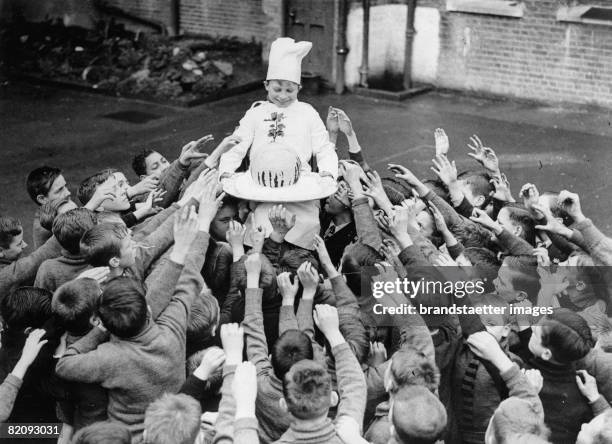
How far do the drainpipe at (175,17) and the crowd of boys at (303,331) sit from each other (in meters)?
10.4

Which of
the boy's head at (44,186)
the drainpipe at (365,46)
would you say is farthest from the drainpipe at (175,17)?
the boy's head at (44,186)

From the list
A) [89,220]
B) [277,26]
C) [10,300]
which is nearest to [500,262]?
[89,220]

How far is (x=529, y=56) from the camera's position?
12.2 m

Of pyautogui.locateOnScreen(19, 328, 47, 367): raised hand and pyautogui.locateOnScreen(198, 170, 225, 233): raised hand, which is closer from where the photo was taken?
pyautogui.locateOnScreen(19, 328, 47, 367): raised hand

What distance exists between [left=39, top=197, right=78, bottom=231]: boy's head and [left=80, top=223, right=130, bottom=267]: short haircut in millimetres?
1021

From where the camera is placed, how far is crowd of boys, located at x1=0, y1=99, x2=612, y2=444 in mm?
3287

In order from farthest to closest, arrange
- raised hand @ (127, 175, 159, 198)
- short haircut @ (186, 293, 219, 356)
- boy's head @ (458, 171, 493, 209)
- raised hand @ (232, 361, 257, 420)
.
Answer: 1. boy's head @ (458, 171, 493, 209)
2. raised hand @ (127, 175, 159, 198)
3. short haircut @ (186, 293, 219, 356)
4. raised hand @ (232, 361, 257, 420)

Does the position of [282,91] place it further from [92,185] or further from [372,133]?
[372,133]

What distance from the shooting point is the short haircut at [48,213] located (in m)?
5.30

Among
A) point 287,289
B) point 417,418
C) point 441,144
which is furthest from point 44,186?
point 417,418

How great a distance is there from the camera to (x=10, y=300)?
4.10 m

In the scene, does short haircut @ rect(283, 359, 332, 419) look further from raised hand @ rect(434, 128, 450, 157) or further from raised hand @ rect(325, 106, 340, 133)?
raised hand @ rect(325, 106, 340, 133)

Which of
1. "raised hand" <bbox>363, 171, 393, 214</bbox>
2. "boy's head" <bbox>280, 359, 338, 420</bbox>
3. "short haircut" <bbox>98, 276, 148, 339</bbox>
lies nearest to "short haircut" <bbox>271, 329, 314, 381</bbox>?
"boy's head" <bbox>280, 359, 338, 420</bbox>

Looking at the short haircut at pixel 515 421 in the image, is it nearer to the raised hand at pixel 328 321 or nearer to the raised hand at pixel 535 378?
the raised hand at pixel 535 378
